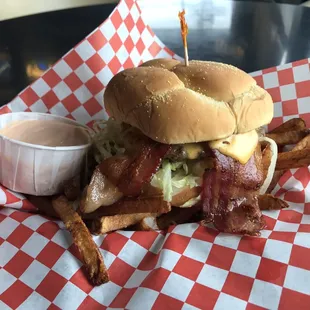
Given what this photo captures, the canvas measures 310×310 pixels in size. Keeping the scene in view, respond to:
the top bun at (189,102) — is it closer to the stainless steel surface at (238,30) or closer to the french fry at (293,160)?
the french fry at (293,160)

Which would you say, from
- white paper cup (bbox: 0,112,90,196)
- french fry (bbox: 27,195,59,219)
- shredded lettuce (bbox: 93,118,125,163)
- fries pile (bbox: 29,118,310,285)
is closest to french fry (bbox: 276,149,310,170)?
fries pile (bbox: 29,118,310,285)

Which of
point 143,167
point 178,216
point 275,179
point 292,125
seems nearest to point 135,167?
point 143,167

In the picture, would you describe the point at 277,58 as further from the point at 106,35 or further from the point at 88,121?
the point at 88,121

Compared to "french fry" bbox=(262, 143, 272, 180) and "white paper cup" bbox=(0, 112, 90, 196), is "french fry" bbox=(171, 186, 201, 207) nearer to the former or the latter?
"french fry" bbox=(262, 143, 272, 180)

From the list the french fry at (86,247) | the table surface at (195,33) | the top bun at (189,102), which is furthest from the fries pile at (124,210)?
the table surface at (195,33)

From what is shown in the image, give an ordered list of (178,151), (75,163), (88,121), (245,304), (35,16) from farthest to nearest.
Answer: (35,16), (88,121), (75,163), (178,151), (245,304)

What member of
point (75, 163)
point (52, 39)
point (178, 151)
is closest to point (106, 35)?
point (52, 39)
